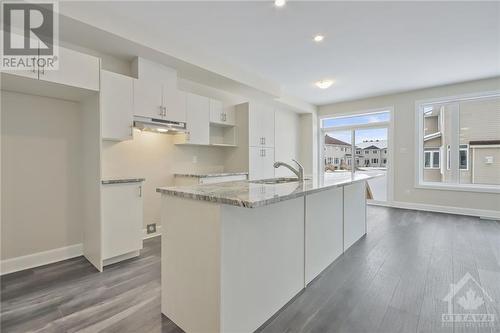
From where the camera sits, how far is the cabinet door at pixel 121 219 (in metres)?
2.53

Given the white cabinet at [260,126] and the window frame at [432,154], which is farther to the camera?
the window frame at [432,154]

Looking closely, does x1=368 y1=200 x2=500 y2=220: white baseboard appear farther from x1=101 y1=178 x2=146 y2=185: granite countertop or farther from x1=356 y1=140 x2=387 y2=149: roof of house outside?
x1=101 y1=178 x2=146 y2=185: granite countertop

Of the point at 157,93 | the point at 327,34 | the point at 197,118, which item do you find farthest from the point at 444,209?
the point at 157,93

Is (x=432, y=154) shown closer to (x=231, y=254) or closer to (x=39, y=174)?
(x=231, y=254)

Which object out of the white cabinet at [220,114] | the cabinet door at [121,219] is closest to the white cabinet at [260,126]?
the white cabinet at [220,114]

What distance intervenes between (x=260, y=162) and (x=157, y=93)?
2306 millimetres

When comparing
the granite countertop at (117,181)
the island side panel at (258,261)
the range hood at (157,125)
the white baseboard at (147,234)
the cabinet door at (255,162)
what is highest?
the range hood at (157,125)

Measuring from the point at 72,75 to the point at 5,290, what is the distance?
205cm

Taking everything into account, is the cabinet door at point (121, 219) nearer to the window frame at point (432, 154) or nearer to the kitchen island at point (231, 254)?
the kitchen island at point (231, 254)

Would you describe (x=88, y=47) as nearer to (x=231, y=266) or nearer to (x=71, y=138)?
(x=71, y=138)

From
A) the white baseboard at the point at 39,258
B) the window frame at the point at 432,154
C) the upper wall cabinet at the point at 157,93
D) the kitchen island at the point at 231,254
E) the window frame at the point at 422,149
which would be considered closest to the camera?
the kitchen island at the point at 231,254

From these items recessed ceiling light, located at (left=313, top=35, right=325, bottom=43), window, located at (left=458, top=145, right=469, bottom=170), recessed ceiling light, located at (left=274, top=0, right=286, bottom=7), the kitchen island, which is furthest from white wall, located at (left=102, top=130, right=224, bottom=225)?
window, located at (left=458, top=145, right=469, bottom=170)

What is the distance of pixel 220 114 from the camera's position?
423 cm

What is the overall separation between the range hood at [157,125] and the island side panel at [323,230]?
221cm
